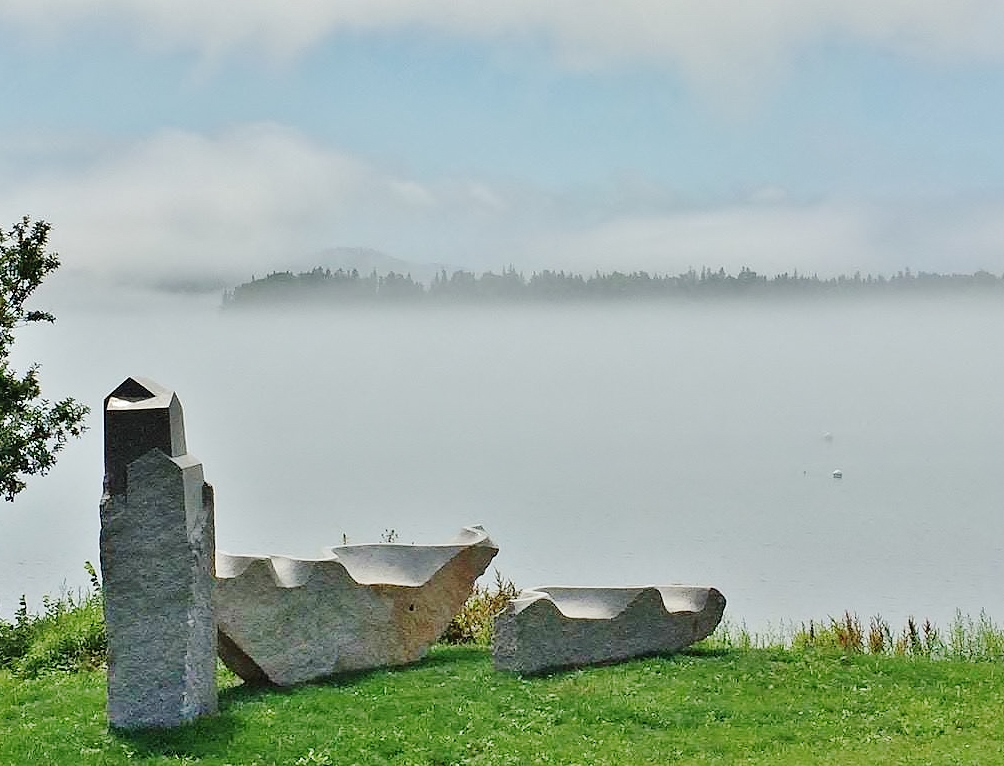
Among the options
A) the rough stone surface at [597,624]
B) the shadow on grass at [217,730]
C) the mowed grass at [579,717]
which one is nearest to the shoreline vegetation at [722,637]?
the rough stone surface at [597,624]

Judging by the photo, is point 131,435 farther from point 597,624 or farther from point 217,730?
point 597,624

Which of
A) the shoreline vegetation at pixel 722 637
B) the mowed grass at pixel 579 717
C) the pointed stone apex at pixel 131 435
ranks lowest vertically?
the mowed grass at pixel 579 717

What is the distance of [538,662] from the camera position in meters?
11.0

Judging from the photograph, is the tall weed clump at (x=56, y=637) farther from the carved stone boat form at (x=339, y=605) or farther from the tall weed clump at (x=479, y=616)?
the tall weed clump at (x=479, y=616)

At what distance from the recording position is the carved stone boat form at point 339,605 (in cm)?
1027

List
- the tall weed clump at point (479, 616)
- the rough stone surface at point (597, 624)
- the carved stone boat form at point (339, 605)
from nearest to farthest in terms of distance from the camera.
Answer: the carved stone boat form at point (339, 605)
the rough stone surface at point (597, 624)
the tall weed clump at point (479, 616)

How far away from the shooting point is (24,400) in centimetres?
1351

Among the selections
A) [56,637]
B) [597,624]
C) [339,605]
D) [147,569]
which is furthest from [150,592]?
[56,637]

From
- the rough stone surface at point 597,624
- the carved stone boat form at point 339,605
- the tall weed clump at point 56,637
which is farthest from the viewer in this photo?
the tall weed clump at point 56,637

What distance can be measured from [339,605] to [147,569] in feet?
7.06

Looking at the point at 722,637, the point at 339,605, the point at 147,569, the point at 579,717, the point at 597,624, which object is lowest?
the point at 579,717

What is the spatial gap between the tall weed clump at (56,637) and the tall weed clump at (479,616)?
11.3 feet

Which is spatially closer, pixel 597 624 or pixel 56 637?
pixel 597 624

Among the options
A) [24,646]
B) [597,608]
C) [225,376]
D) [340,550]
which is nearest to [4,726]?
[340,550]
